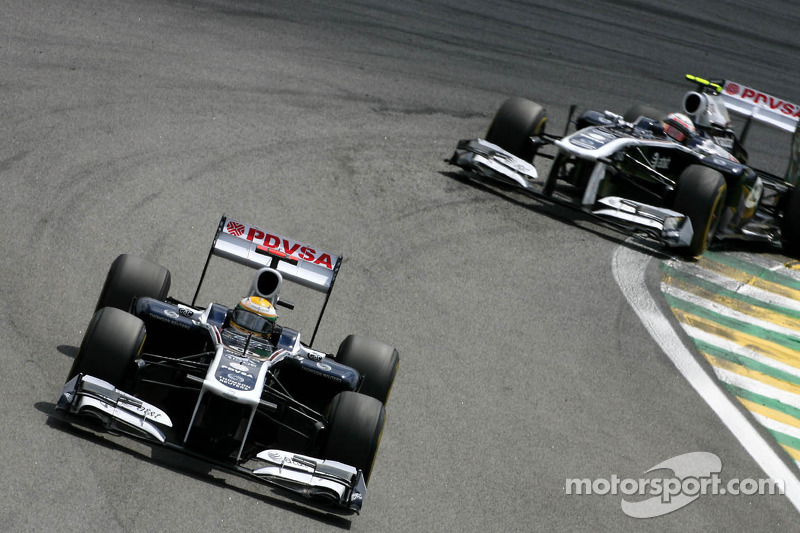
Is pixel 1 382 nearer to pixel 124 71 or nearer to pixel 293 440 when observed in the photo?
pixel 293 440

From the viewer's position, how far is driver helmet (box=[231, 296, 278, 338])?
772 cm

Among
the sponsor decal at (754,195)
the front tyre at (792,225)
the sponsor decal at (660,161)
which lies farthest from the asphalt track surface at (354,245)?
the front tyre at (792,225)

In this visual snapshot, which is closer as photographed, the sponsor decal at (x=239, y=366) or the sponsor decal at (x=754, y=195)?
the sponsor decal at (x=239, y=366)

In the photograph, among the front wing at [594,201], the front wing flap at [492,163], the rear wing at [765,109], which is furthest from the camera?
the rear wing at [765,109]

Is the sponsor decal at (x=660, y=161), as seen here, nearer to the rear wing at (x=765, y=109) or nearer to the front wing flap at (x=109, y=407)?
the rear wing at (x=765, y=109)

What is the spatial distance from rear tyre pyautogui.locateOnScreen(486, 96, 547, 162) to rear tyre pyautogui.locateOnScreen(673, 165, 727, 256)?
6.82 feet

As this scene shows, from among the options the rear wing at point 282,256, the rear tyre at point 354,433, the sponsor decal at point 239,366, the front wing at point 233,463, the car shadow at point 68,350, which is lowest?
the car shadow at point 68,350

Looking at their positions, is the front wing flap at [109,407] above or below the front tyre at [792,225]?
below

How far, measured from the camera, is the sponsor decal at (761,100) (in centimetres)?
1520

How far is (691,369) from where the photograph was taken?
10.5 m

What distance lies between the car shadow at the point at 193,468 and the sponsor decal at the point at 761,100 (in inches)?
412

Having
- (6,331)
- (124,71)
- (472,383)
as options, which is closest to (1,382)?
(6,331)

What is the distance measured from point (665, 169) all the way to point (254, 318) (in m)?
8.21

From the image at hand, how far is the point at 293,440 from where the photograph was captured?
7.78 m
